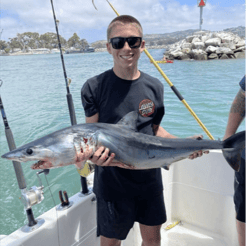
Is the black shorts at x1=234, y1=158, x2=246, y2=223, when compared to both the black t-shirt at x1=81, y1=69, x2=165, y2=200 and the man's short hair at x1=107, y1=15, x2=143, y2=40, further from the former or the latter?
the man's short hair at x1=107, y1=15, x2=143, y2=40

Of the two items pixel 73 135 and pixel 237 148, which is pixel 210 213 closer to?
pixel 237 148

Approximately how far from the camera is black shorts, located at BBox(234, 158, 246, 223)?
1790 mm

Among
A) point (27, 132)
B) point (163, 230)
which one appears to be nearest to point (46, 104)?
point (27, 132)

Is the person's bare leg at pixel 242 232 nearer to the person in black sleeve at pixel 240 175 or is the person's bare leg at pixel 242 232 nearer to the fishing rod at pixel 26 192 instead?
the person in black sleeve at pixel 240 175

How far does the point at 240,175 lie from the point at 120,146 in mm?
971

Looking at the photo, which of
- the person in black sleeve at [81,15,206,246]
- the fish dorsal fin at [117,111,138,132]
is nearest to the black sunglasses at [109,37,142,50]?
the person in black sleeve at [81,15,206,246]

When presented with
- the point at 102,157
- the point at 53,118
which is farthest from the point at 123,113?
the point at 53,118

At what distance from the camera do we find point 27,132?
30.8ft

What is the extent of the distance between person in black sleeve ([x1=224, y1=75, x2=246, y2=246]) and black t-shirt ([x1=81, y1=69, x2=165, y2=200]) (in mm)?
654

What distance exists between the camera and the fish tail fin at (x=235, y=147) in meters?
1.66

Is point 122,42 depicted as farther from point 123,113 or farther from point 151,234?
point 151,234

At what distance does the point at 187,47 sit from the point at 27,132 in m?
38.1

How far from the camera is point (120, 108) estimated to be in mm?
1769

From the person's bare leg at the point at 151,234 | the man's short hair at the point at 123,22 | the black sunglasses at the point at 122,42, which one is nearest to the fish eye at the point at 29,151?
the black sunglasses at the point at 122,42
